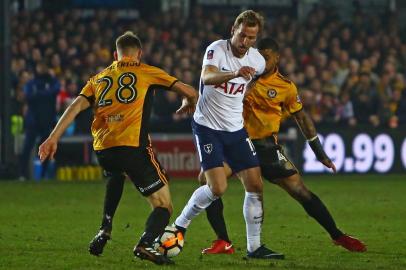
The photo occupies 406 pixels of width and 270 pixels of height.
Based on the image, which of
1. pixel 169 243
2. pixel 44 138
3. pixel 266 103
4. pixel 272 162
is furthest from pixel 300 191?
pixel 44 138

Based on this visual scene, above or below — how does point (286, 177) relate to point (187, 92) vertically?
below

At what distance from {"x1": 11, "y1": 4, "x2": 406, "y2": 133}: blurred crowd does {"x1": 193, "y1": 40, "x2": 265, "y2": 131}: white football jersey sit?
34.5ft

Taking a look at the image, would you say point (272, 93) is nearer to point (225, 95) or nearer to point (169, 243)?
point (225, 95)

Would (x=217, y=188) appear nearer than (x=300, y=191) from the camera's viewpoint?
Yes

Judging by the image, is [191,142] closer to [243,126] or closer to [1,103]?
[1,103]

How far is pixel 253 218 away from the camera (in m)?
10.7

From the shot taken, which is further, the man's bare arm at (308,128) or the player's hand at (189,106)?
the man's bare arm at (308,128)

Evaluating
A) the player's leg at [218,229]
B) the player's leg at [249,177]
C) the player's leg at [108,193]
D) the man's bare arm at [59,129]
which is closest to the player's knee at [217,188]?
the player's leg at [249,177]

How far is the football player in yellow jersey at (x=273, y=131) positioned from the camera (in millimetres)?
11312

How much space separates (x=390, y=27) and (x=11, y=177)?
11296mm

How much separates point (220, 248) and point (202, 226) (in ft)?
8.83

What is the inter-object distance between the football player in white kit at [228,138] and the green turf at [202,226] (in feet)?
1.21

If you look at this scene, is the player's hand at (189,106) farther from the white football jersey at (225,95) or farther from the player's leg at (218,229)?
the player's leg at (218,229)

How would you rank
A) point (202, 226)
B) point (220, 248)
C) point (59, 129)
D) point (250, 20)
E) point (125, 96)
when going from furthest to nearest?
1. point (202, 226)
2. point (220, 248)
3. point (250, 20)
4. point (125, 96)
5. point (59, 129)
